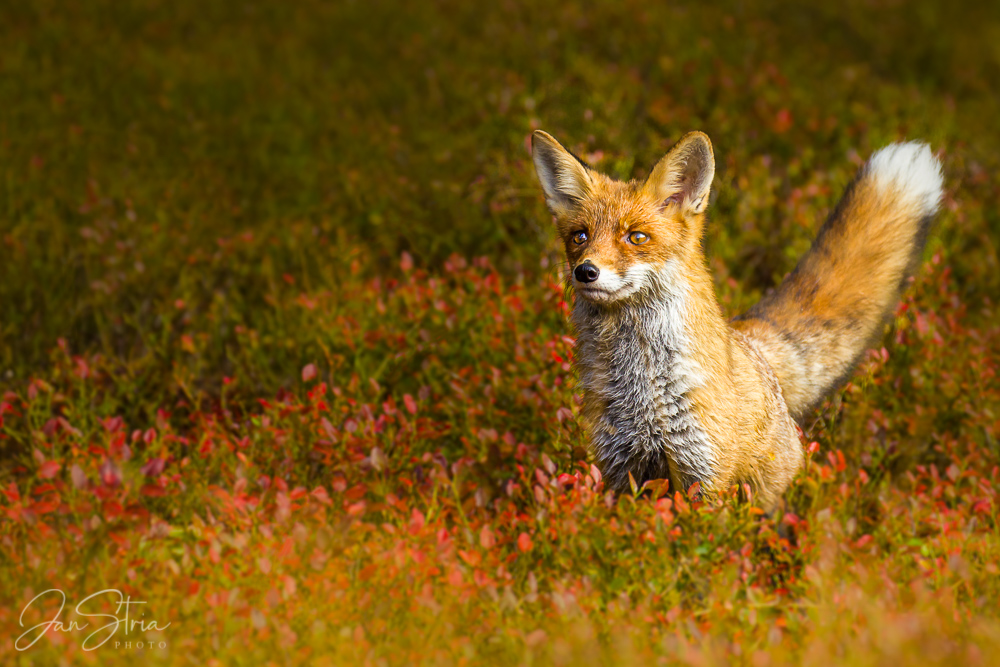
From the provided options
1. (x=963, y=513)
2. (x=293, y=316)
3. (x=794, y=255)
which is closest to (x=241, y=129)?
(x=293, y=316)

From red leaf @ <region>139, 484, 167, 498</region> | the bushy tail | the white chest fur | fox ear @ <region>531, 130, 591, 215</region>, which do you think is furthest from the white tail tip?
red leaf @ <region>139, 484, 167, 498</region>

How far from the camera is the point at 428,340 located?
16.4 ft

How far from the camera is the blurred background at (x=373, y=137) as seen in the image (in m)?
5.78

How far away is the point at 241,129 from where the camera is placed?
7727mm

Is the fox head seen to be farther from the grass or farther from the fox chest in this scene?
the grass

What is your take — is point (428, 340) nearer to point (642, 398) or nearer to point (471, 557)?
point (642, 398)

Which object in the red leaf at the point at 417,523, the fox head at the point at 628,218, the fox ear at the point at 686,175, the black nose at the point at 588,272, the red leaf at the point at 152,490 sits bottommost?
the red leaf at the point at 417,523

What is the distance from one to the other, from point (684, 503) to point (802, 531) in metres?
0.77

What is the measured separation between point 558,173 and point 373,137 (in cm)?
415

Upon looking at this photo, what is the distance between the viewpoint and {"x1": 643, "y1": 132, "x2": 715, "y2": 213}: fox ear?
11.5 feet

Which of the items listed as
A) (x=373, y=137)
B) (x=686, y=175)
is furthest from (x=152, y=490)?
(x=373, y=137)

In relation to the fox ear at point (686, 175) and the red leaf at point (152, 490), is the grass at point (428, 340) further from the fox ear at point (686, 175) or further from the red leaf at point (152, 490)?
the fox ear at point (686, 175)

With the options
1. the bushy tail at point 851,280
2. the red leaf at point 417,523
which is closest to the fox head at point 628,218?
the bushy tail at point 851,280

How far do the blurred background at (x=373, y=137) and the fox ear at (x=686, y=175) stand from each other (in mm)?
1773
